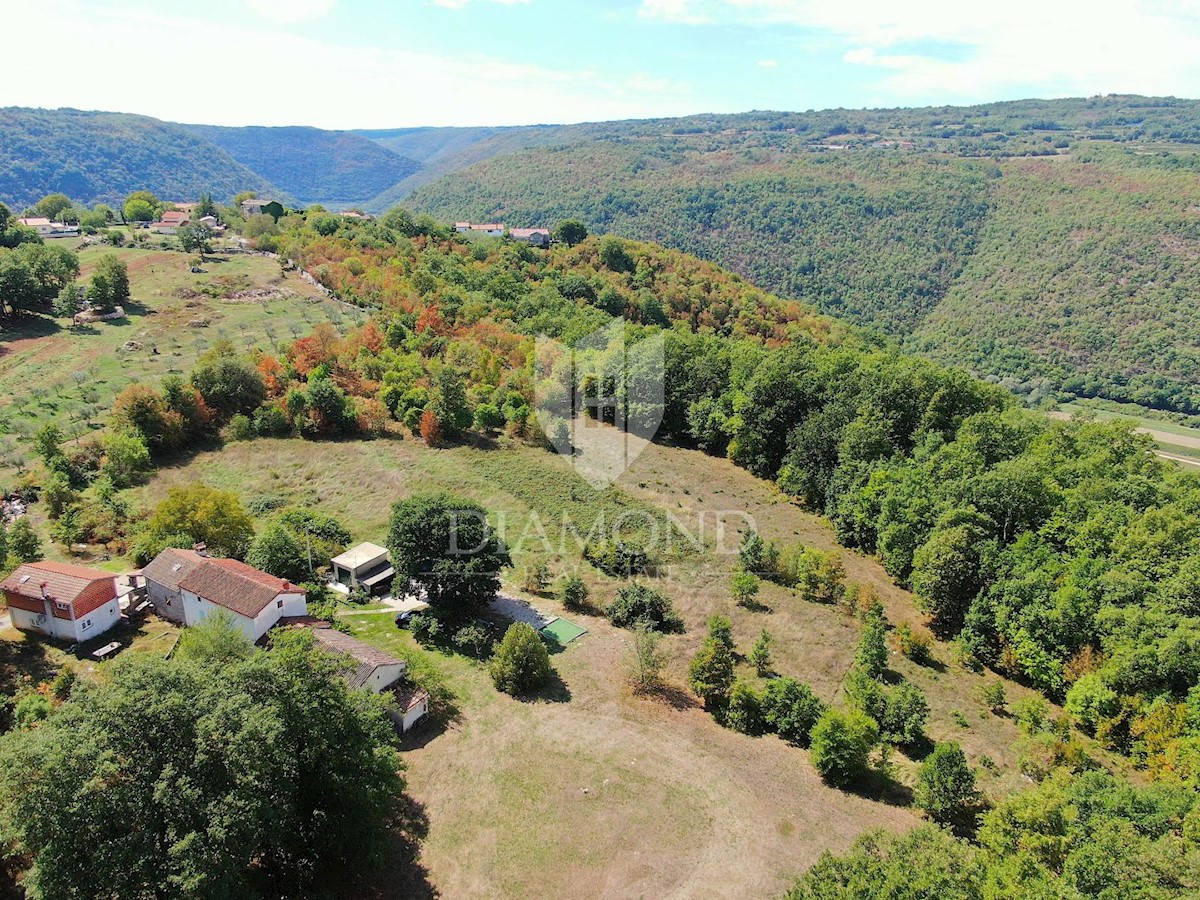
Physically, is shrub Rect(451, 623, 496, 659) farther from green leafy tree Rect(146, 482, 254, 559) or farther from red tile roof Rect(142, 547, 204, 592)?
green leafy tree Rect(146, 482, 254, 559)

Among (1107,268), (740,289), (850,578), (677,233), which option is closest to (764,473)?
(850,578)

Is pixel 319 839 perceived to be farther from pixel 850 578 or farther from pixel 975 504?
pixel 975 504

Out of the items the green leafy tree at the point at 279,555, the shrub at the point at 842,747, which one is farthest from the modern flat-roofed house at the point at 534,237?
the shrub at the point at 842,747

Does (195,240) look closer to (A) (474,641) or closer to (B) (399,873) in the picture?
(A) (474,641)

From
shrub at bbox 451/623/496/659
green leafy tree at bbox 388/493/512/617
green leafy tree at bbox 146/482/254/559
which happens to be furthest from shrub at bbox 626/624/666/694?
green leafy tree at bbox 146/482/254/559

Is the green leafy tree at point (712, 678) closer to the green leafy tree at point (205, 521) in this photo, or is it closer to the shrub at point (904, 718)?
the shrub at point (904, 718)

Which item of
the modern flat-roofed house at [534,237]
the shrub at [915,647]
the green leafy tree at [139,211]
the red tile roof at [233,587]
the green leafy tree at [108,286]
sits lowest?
the shrub at [915,647]
